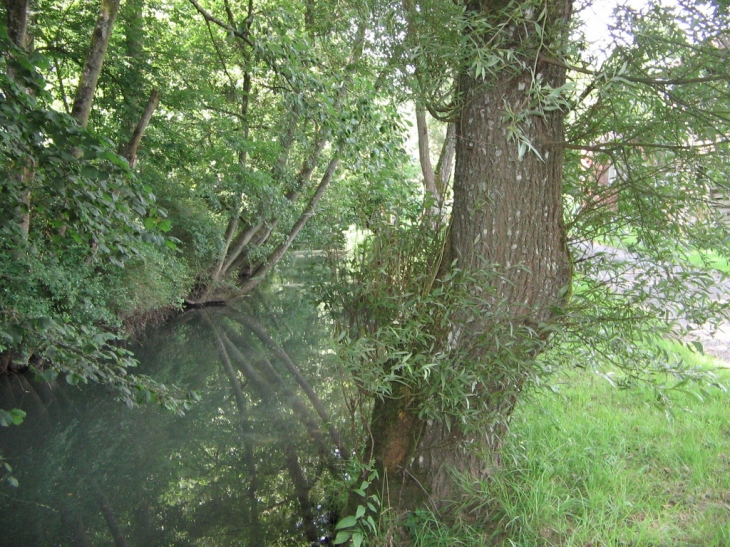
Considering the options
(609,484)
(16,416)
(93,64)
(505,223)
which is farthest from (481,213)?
(93,64)

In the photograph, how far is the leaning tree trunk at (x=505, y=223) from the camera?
3232 millimetres

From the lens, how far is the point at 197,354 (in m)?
11.6

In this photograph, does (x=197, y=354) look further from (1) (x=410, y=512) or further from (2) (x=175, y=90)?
(1) (x=410, y=512)

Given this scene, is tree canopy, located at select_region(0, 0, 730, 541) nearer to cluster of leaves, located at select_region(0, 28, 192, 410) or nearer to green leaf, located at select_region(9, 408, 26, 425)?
cluster of leaves, located at select_region(0, 28, 192, 410)

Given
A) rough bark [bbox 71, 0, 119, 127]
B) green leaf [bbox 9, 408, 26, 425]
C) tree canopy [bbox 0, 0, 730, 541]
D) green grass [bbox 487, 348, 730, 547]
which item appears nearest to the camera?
green leaf [bbox 9, 408, 26, 425]

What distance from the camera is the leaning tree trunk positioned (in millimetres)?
3232

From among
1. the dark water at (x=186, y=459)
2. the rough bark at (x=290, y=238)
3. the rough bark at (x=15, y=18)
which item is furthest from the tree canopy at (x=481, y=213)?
the rough bark at (x=290, y=238)

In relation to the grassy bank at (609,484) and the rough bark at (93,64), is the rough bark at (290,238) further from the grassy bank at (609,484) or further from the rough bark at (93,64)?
the grassy bank at (609,484)

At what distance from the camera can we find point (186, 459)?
698 centimetres

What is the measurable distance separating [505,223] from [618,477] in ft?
6.04

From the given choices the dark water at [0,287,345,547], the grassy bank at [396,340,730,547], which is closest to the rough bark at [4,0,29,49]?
the dark water at [0,287,345,547]

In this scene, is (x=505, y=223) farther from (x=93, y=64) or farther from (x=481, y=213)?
(x=93, y=64)

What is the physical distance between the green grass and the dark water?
1492mm

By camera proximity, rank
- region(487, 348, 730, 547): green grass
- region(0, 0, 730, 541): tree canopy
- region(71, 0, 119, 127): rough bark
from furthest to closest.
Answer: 1. region(71, 0, 119, 127): rough bark
2. region(487, 348, 730, 547): green grass
3. region(0, 0, 730, 541): tree canopy
